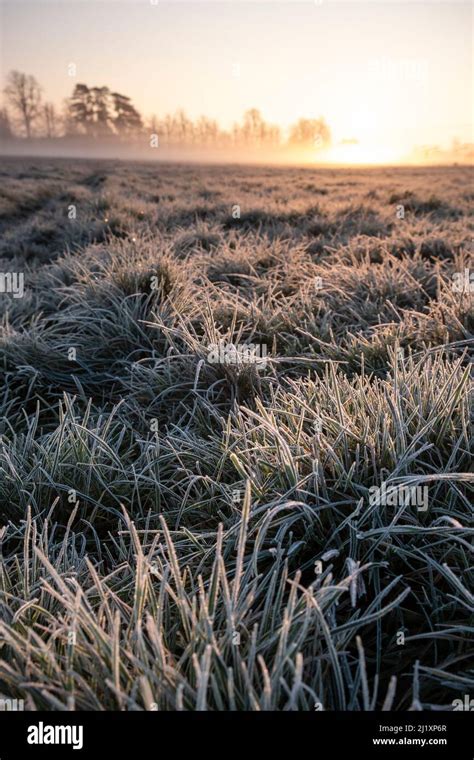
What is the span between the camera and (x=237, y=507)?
1.75 meters

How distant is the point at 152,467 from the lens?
2072mm

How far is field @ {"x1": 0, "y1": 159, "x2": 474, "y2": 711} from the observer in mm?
1128

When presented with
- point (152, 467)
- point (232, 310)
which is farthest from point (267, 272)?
point (152, 467)

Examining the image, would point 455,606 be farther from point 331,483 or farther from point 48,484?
point 48,484

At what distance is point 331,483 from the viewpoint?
5.54ft

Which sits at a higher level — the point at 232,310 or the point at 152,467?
the point at 232,310

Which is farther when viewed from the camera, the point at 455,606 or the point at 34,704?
Answer: the point at 455,606

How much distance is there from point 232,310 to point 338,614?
227 centimetres

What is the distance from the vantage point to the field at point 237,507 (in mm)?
1128

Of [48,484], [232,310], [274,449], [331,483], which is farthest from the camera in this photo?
[232,310]
